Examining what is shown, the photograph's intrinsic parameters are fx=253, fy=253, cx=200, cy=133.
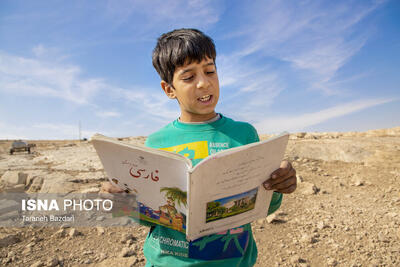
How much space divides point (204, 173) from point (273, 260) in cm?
226

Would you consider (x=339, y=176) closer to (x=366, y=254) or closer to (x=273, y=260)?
(x=366, y=254)

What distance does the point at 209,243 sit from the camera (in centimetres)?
121

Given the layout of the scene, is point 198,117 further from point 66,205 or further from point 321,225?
point 66,205

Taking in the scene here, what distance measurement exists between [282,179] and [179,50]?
866 millimetres

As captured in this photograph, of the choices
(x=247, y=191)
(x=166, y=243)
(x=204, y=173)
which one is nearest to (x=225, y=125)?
(x=247, y=191)

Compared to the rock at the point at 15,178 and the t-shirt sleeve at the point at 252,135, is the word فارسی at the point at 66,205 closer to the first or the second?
the rock at the point at 15,178

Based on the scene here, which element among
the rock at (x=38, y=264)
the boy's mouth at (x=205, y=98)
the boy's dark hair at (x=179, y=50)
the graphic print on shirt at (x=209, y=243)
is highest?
the boy's dark hair at (x=179, y=50)

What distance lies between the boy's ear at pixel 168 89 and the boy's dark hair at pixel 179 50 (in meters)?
0.03

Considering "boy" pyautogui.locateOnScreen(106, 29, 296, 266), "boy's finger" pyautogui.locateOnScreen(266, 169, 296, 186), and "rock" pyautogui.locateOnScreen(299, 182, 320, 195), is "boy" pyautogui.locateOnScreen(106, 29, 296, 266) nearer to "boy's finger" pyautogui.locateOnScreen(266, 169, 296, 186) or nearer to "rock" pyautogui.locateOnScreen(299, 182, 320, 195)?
"boy's finger" pyautogui.locateOnScreen(266, 169, 296, 186)

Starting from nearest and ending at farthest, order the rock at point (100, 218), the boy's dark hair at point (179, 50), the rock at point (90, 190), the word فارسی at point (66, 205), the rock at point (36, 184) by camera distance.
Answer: the boy's dark hair at point (179, 50)
the rock at point (100, 218)
the word فارسی at point (66, 205)
the rock at point (90, 190)
the rock at point (36, 184)

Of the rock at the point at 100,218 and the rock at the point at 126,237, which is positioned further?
the rock at the point at 100,218

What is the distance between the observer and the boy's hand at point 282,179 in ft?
3.65

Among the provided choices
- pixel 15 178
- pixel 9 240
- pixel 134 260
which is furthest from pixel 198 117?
pixel 15 178

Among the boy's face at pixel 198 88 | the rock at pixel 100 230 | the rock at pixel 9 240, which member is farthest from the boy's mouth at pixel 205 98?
the rock at pixel 9 240
